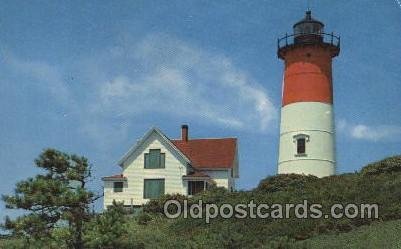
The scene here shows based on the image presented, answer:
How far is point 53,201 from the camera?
20562 mm

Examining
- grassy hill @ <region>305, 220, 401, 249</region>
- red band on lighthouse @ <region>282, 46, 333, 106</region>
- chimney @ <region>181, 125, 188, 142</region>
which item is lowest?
grassy hill @ <region>305, 220, 401, 249</region>

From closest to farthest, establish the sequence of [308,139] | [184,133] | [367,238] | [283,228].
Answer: [367,238]
[283,228]
[308,139]
[184,133]

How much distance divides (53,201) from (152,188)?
19.3 metres

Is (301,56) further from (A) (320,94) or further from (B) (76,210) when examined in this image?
(B) (76,210)

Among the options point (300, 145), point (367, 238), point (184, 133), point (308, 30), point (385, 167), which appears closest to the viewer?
point (367, 238)

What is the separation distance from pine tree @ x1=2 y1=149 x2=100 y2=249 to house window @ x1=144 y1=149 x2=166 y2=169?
60.8 feet

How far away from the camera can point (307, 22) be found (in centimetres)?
3938

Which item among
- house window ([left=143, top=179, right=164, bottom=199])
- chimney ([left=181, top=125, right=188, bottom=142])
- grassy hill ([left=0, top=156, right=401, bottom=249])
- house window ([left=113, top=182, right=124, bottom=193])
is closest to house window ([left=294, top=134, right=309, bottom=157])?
house window ([left=143, top=179, right=164, bottom=199])

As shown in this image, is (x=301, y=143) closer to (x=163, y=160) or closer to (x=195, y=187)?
(x=195, y=187)

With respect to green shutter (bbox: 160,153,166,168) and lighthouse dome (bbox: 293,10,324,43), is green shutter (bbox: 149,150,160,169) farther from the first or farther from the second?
lighthouse dome (bbox: 293,10,324,43)

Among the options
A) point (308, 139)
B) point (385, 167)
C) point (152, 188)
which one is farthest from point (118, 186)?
point (385, 167)

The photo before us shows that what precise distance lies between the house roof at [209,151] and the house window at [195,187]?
120cm

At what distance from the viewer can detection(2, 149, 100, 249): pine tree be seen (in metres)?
20.7

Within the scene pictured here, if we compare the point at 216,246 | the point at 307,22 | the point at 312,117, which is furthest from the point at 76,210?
the point at 307,22
